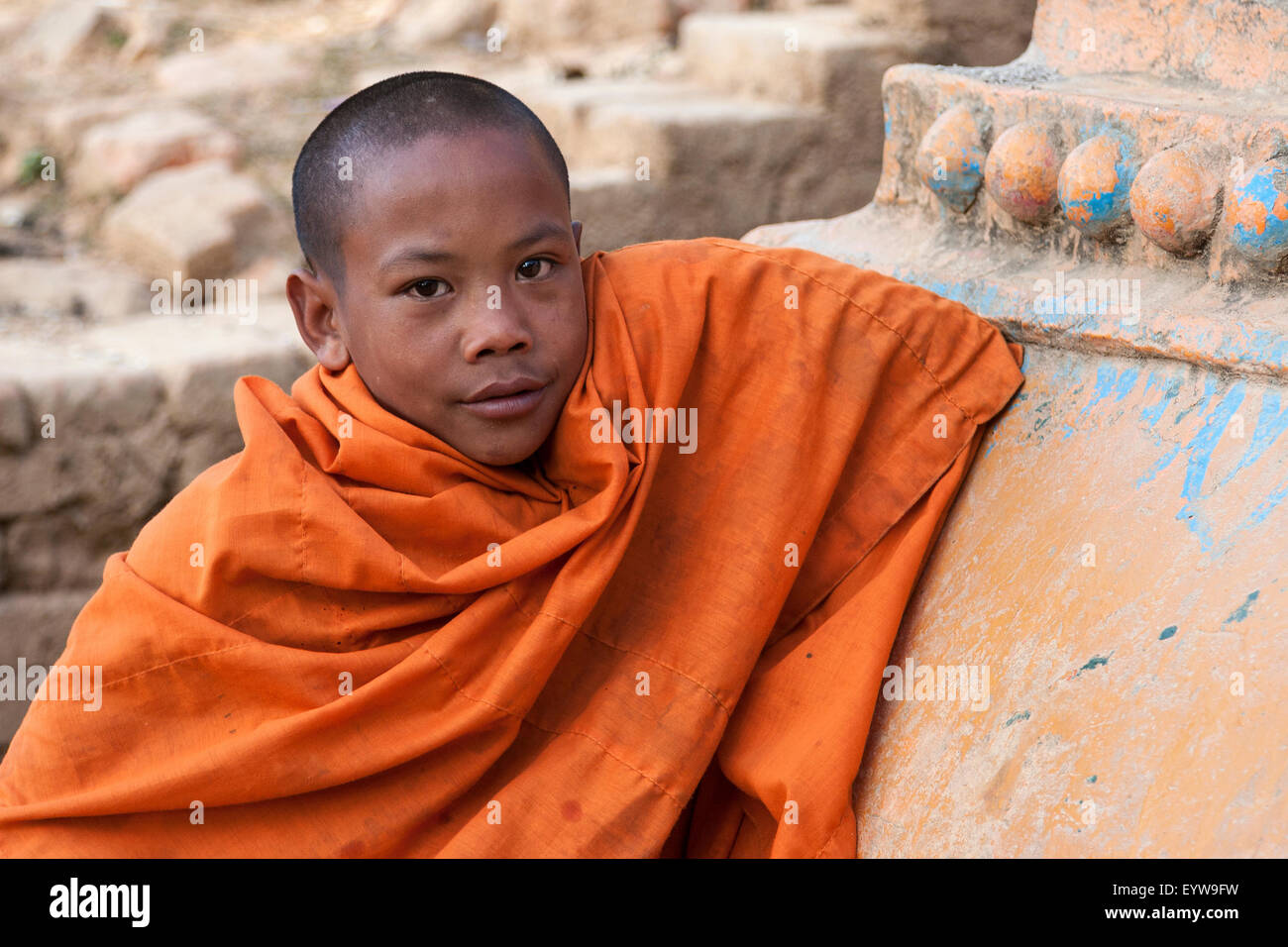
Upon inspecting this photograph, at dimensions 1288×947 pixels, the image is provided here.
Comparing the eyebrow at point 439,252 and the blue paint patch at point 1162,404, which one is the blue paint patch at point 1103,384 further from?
the eyebrow at point 439,252

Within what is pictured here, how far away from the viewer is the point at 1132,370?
71.7 inches

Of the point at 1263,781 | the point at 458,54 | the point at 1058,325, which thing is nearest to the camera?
the point at 1263,781

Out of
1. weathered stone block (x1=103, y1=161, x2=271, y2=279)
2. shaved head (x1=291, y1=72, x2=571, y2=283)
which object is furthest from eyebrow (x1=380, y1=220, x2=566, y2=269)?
weathered stone block (x1=103, y1=161, x2=271, y2=279)

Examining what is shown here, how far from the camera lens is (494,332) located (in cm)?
170

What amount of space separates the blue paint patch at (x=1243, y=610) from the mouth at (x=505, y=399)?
0.91 metres

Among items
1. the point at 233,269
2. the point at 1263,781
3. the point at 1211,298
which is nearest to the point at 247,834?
the point at 1263,781

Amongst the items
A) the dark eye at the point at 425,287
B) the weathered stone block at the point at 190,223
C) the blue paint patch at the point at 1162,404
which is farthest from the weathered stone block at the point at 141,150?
the blue paint patch at the point at 1162,404

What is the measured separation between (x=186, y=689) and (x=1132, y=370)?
4.46 feet

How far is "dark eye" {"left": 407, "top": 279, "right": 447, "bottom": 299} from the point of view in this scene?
175 cm

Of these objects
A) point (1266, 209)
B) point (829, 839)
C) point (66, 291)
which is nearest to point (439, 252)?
point (829, 839)

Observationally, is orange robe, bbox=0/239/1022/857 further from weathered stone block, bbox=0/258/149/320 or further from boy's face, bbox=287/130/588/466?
weathered stone block, bbox=0/258/149/320

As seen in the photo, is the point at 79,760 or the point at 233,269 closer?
the point at 79,760
